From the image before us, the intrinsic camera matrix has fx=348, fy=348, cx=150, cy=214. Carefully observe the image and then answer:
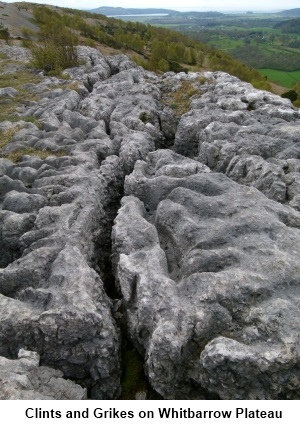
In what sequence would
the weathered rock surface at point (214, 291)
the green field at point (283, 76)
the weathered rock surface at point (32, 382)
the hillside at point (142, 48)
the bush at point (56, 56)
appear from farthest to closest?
the green field at point (283, 76)
the hillside at point (142, 48)
the bush at point (56, 56)
the weathered rock surface at point (214, 291)
the weathered rock surface at point (32, 382)

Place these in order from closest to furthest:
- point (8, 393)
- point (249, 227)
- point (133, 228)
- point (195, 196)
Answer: point (8, 393) < point (249, 227) < point (133, 228) < point (195, 196)

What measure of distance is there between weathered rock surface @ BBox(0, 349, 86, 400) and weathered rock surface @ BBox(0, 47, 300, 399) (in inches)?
5.8

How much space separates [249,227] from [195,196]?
3.88 m

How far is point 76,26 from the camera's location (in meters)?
93.6

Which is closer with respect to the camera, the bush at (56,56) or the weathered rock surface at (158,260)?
the weathered rock surface at (158,260)

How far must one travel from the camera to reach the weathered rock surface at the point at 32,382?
1105 centimetres

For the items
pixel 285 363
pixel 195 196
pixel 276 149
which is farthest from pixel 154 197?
pixel 285 363

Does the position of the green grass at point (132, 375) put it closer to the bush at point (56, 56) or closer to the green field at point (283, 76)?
the bush at point (56, 56)

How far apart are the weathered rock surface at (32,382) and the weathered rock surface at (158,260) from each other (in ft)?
0.48

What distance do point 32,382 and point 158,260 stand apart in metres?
6.87

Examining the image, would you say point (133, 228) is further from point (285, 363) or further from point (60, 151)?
point (60, 151)

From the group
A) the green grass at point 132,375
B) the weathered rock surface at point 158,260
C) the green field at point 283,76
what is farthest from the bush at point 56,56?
the green field at point 283,76

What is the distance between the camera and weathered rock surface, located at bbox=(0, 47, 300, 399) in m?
12.7

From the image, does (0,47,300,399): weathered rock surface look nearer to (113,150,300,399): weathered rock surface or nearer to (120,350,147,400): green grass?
(113,150,300,399): weathered rock surface
